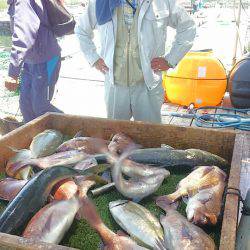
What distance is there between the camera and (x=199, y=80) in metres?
6.62

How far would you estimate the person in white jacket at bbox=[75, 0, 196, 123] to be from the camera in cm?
368

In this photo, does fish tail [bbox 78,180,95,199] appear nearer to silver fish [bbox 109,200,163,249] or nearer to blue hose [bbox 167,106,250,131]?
silver fish [bbox 109,200,163,249]

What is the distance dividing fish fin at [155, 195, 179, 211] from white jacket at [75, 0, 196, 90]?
1724 millimetres

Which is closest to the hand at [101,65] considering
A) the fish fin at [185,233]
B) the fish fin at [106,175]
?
the fish fin at [106,175]

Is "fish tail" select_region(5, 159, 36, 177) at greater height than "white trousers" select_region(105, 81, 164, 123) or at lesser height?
lesser

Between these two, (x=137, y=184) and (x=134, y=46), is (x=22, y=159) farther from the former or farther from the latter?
(x=134, y=46)

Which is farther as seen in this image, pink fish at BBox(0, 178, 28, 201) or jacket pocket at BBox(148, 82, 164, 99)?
jacket pocket at BBox(148, 82, 164, 99)

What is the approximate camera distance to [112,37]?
371 cm

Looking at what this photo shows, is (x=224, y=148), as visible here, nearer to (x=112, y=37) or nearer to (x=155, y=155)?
(x=155, y=155)

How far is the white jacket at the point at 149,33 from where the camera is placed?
3680 mm

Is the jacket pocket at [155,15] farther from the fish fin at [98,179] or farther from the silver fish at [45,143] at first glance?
the fish fin at [98,179]

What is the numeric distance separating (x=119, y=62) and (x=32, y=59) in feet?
5.50

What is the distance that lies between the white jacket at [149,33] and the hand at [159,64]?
0.05 meters

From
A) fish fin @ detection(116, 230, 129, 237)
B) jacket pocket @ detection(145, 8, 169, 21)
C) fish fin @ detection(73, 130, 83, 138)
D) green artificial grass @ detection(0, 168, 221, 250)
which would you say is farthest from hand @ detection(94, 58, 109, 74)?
fish fin @ detection(116, 230, 129, 237)
